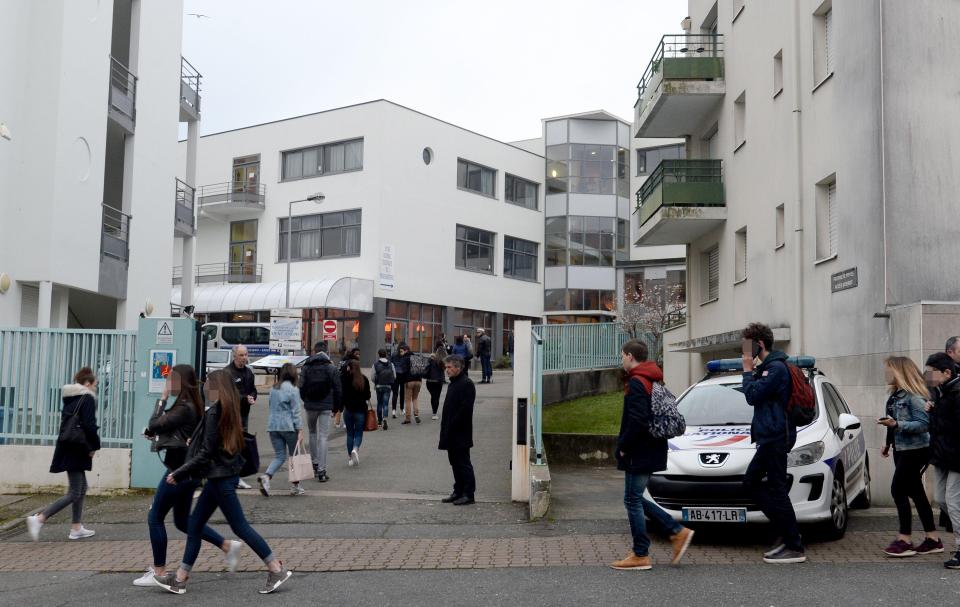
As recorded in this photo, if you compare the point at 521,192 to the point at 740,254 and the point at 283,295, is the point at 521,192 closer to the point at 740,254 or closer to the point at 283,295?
the point at 283,295

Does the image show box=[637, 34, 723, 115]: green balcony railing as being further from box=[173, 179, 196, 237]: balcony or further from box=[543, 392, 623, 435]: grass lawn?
box=[173, 179, 196, 237]: balcony

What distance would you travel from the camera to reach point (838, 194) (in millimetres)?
13844

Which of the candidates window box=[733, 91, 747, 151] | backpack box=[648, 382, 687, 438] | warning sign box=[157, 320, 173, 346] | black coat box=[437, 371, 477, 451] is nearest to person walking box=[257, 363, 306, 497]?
warning sign box=[157, 320, 173, 346]

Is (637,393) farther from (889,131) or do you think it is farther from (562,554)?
(889,131)

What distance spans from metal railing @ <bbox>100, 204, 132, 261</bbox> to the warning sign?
1126 centimetres

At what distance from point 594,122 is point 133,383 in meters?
42.7

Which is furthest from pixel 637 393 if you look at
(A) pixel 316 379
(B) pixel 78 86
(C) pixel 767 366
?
(B) pixel 78 86

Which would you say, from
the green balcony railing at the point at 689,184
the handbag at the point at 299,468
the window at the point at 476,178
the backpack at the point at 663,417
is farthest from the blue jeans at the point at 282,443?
the window at the point at 476,178

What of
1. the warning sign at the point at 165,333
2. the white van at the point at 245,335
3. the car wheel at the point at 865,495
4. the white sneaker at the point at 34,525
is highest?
the white van at the point at 245,335

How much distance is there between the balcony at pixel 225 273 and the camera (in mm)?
48188

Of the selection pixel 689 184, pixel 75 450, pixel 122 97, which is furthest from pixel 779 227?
pixel 122 97

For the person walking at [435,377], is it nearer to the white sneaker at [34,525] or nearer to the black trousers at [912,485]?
the white sneaker at [34,525]

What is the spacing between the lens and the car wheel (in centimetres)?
1054

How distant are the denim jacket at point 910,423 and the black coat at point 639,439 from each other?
2.21 m
